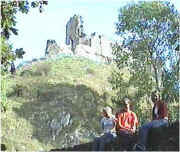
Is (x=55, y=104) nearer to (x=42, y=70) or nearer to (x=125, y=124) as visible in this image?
(x=42, y=70)

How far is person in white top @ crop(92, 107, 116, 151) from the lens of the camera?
39.1 feet

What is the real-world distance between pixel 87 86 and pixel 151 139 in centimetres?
4058

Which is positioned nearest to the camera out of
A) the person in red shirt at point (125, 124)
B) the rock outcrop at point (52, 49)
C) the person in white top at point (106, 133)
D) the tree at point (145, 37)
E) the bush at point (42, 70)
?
the person in red shirt at point (125, 124)

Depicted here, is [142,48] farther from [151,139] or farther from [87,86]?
[151,139]

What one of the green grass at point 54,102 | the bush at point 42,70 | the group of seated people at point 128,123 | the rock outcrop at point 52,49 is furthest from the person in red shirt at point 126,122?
the rock outcrop at point 52,49

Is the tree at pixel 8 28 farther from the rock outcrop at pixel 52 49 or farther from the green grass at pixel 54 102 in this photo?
the rock outcrop at pixel 52 49

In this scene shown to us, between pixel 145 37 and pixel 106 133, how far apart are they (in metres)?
27.7

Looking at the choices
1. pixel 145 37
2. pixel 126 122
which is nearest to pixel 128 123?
pixel 126 122

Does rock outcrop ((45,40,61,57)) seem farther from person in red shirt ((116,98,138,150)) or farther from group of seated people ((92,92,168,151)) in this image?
person in red shirt ((116,98,138,150))

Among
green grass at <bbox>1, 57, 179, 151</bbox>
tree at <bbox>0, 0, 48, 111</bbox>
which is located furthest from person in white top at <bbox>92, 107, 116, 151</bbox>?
green grass at <bbox>1, 57, 179, 151</bbox>

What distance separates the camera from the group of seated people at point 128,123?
35.8ft

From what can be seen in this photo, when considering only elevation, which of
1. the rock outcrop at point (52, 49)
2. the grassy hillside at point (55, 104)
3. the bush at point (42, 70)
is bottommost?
the grassy hillside at point (55, 104)

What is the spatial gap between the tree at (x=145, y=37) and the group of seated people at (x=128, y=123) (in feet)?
87.6

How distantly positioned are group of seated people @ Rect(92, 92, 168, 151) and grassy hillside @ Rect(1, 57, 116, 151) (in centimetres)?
2469
